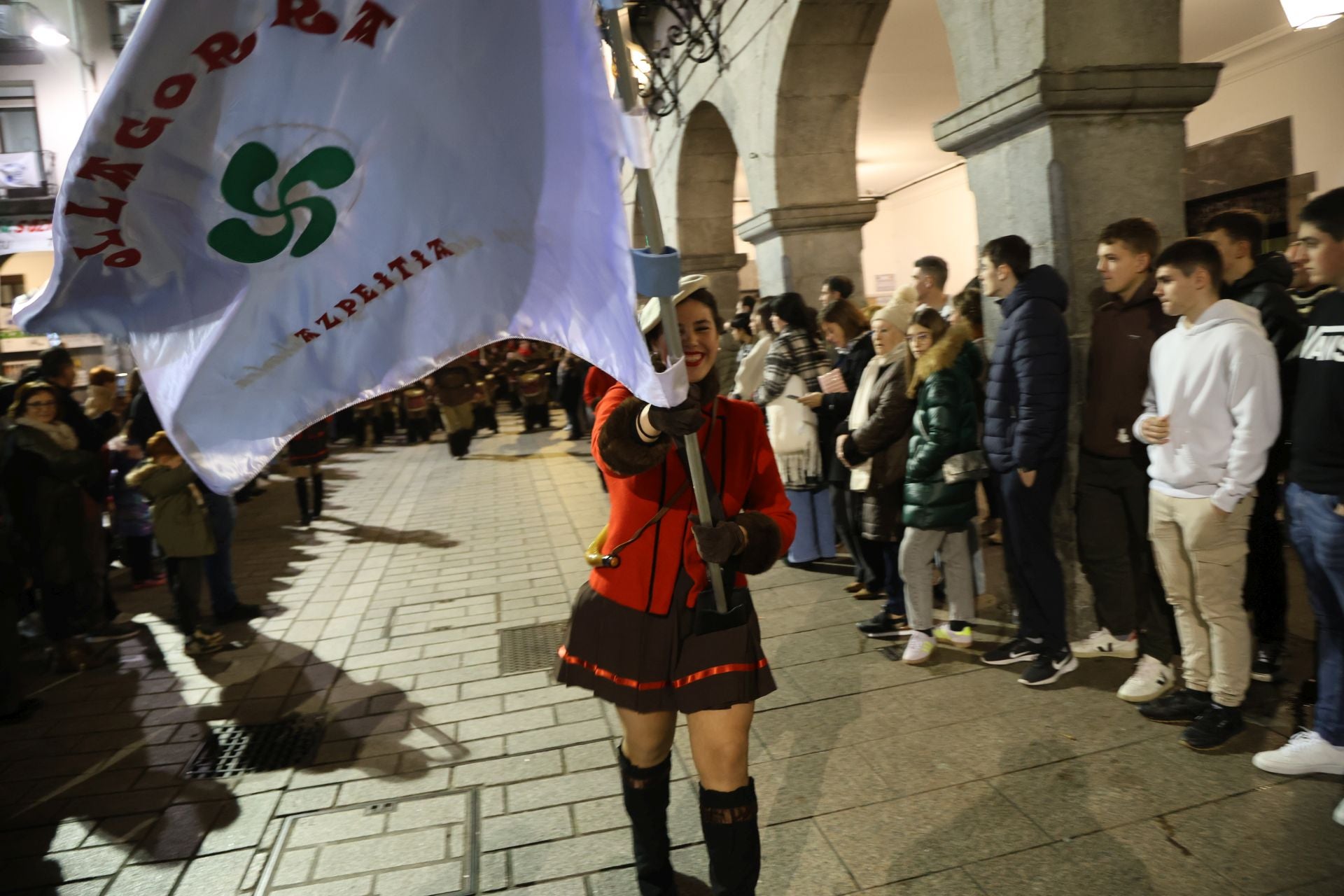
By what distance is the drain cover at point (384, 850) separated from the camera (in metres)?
3.22

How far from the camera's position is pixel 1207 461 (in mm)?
3598

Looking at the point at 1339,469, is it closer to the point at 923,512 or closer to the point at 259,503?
the point at 923,512

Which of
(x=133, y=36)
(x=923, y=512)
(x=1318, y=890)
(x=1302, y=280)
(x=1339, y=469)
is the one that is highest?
(x=133, y=36)

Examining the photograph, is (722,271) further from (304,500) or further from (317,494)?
(304,500)

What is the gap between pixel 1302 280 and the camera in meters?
4.57

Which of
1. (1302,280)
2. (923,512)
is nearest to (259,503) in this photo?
(923,512)

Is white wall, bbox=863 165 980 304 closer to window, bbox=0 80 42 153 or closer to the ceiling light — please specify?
the ceiling light

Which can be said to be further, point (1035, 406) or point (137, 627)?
point (137, 627)

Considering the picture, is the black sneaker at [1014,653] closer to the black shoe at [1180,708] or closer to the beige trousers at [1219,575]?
the black shoe at [1180,708]

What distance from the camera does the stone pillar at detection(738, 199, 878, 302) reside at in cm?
876

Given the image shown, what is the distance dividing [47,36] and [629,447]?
3250cm

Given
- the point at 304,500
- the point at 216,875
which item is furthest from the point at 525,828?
the point at 304,500

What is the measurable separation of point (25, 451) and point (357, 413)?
40.0 ft

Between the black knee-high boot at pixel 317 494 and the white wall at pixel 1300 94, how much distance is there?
11.4 meters
